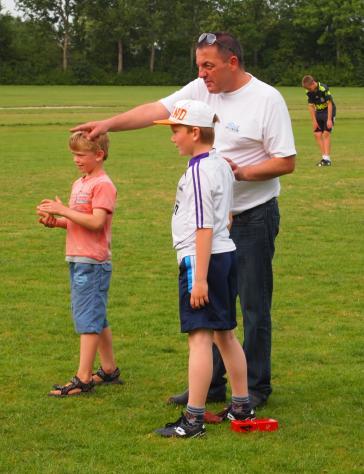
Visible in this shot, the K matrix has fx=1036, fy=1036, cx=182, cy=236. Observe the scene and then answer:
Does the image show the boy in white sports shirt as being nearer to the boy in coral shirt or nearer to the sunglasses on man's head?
the sunglasses on man's head

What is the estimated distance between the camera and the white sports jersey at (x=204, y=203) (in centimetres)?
545

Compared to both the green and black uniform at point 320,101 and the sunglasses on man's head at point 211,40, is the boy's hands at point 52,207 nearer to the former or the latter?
the sunglasses on man's head at point 211,40

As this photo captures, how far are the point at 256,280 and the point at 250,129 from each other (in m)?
0.92

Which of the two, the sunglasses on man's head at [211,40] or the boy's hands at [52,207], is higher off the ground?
the sunglasses on man's head at [211,40]

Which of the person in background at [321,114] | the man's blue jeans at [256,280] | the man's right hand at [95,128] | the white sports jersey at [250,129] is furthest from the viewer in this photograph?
the person in background at [321,114]

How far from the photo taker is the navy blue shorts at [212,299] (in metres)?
5.57

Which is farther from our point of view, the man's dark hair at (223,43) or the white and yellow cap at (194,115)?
the man's dark hair at (223,43)

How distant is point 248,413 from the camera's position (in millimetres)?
5863

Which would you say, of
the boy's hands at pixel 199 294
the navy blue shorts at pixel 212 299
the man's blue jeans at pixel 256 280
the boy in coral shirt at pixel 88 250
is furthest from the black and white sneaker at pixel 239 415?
the boy in coral shirt at pixel 88 250

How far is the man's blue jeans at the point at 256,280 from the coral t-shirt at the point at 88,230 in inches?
33.4

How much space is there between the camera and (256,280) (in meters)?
6.22

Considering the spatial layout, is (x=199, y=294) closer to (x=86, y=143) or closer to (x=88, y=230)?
(x=88, y=230)

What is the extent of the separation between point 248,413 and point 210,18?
99.9 m

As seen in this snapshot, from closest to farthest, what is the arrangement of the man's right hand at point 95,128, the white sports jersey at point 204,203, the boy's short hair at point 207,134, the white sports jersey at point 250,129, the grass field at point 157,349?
the grass field at point 157,349
the white sports jersey at point 204,203
the boy's short hair at point 207,134
the white sports jersey at point 250,129
the man's right hand at point 95,128
